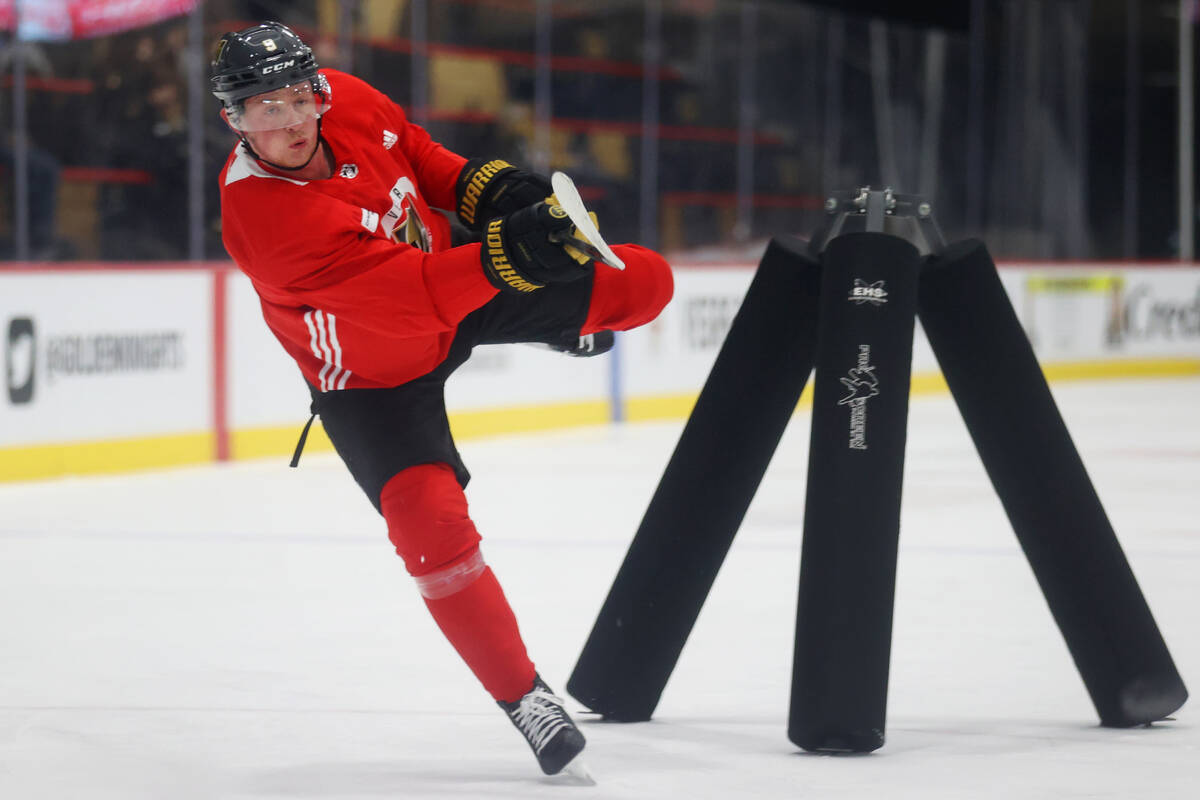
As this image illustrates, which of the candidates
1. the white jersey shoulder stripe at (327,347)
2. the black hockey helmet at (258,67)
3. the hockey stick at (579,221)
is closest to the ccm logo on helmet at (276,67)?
the black hockey helmet at (258,67)

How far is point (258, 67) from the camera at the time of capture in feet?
8.24

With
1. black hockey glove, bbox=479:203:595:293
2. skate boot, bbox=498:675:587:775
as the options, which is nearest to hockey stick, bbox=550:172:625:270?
black hockey glove, bbox=479:203:595:293

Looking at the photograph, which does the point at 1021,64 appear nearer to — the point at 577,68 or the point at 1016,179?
the point at 1016,179

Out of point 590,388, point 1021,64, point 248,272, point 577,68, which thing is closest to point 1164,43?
point 1021,64

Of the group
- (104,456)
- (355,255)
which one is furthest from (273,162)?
(104,456)

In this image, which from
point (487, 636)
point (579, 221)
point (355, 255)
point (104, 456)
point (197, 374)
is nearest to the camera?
point (579, 221)

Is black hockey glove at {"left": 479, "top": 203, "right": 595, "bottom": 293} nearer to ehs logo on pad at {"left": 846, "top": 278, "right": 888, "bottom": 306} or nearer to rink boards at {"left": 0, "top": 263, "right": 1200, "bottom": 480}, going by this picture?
ehs logo on pad at {"left": 846, "top": 278, "right": 888, "bottom": 306}

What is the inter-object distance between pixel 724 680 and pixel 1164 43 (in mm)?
15091

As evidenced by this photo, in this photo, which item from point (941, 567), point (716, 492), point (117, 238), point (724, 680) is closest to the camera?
point (716, 492)

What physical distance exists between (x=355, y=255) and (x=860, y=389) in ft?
2.89

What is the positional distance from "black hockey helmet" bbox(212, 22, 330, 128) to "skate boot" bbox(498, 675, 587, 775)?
39.2 inches

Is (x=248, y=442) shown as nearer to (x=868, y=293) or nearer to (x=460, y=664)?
(x=460, y=664)

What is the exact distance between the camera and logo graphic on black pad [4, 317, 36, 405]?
6.82 m

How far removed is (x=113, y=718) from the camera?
3.13 m
